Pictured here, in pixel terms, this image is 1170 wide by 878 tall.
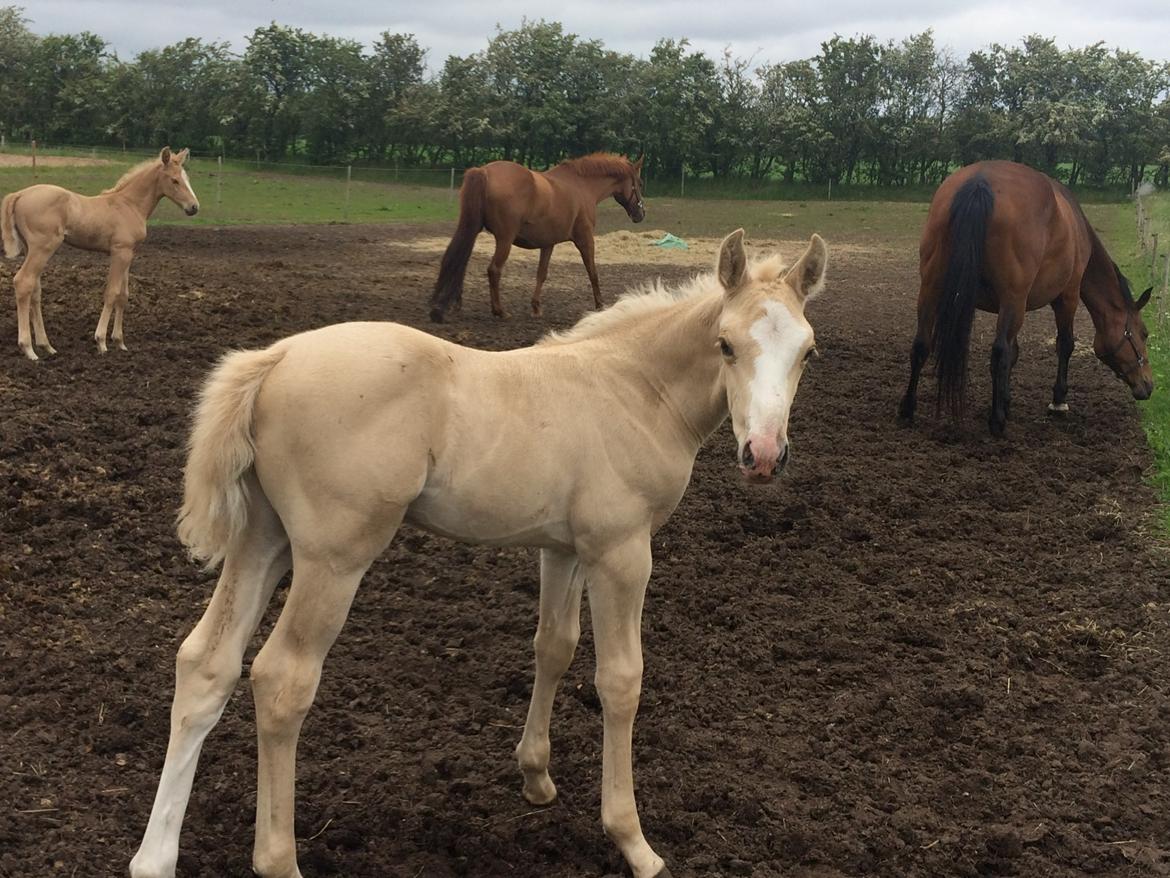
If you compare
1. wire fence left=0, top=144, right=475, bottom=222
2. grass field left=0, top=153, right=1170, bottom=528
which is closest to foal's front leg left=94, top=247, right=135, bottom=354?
grass field left=0, top=153, right=1170, bottom=528

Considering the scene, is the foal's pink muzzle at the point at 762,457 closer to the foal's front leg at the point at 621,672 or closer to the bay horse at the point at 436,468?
the bay horse at the point at 436,468

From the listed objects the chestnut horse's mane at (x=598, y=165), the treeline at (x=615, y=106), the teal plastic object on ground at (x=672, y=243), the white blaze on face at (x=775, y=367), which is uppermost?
the treeline at (x=615, y=106)

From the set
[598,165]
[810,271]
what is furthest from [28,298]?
[598,165]

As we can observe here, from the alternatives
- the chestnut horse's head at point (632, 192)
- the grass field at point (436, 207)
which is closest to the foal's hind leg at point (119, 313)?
the chestnut horse's head at point (632, 192)

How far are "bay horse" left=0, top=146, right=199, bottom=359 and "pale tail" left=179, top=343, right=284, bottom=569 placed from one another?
6570 millimetres

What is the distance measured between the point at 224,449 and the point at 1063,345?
27.0ft

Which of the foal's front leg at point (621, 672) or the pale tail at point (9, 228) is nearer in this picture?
the foal's front leg at point (621, 672)

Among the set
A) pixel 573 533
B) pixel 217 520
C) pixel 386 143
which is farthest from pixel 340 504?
pixel 386 143

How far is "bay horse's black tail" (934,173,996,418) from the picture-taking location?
776 centimetres

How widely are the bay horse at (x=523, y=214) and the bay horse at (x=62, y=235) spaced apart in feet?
11.2

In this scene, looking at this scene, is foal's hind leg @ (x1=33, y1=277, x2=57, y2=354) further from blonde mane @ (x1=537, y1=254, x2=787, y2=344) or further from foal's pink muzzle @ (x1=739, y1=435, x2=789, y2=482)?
foal's pink muzzle @ (x1=739, y1=435, x2=789, y2=482)

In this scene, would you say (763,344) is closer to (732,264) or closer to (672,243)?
(732,264)

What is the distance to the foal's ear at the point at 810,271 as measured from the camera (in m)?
3.16

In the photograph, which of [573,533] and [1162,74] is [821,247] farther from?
[1162,74]
